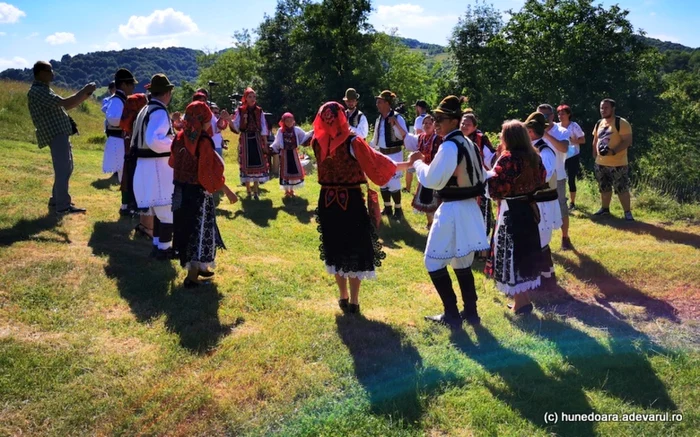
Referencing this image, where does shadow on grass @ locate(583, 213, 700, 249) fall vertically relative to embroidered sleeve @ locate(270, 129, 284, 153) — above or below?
below

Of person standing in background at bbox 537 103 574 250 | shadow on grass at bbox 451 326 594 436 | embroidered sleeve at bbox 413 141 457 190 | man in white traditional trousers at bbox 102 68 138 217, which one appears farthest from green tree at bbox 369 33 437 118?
shadow on grass at bbox 451 326 594 436

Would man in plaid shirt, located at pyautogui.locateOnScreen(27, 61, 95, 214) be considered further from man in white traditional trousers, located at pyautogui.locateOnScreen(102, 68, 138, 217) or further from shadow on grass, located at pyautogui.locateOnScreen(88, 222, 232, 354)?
shadow on grass, located at pyautogui.locateOnScreen(88, 222, 232, 354)

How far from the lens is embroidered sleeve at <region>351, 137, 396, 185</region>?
14.2ft

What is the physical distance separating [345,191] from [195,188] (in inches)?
61.8

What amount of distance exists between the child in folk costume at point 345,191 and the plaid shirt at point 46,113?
13.4 ft

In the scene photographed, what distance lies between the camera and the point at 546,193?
18.5 feet

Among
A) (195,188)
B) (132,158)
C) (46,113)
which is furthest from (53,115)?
(195,188)

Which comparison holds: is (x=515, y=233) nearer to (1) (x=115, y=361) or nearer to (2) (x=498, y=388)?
(2) (x=498, y=388)

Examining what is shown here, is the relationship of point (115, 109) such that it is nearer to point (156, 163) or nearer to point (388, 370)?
point (156, 163)

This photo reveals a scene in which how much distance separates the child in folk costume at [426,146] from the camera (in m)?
6.56

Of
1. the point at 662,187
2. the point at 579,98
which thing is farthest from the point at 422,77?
the point at 662,187

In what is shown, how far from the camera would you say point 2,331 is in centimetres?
A: 411

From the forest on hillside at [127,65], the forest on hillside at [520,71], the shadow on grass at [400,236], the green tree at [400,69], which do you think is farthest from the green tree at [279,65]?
the forest on hillside at [127,65]

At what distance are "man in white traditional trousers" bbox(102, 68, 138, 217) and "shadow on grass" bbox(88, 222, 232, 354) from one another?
1.45 m
